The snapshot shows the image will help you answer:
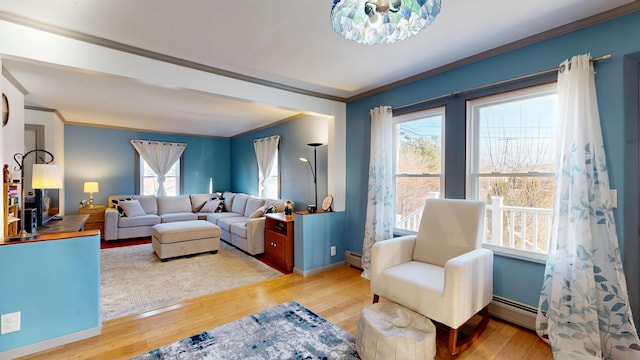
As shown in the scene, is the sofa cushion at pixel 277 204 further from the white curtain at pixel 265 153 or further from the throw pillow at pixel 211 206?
the throw pillow at pixel 211 206

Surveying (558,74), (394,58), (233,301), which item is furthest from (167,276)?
(558,74)

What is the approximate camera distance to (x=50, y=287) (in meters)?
2.05

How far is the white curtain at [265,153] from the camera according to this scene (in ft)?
18.2

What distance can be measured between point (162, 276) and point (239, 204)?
8.65 feet

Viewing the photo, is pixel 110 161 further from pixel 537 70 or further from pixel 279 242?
pixel 537 70

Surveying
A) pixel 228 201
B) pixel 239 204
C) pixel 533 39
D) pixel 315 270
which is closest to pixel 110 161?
pixel 228 201

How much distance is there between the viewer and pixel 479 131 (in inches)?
106

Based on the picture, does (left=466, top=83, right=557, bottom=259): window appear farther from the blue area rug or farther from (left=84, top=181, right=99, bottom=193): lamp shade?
(left=84, top=181, right=99, bottom=193): lamp shade

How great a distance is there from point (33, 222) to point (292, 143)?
3484 millimetres

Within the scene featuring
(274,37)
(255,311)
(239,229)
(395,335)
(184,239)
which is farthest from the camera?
(239,229)

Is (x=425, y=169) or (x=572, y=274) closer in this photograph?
(x=572, y=274)

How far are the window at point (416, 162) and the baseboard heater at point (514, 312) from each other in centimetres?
105

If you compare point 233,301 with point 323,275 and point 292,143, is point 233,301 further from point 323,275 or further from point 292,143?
point 292,143

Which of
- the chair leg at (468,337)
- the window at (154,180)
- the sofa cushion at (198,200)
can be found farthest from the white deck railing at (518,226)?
the window at (154,180)
